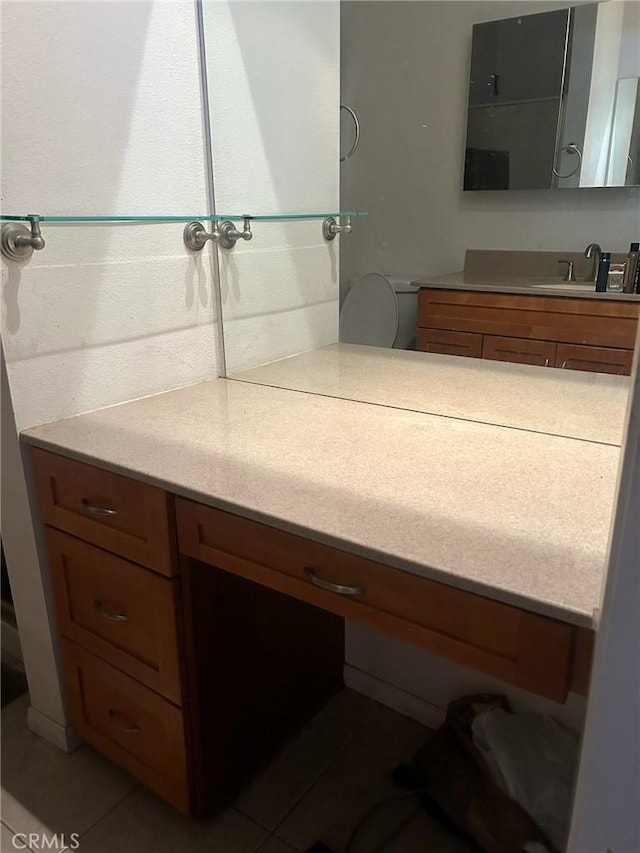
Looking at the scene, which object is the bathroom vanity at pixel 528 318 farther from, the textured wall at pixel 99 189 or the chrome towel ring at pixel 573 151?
the textured wall at pixel 99 189

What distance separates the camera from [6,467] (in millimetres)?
1298

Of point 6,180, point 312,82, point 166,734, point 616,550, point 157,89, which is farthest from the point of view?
point 312,82

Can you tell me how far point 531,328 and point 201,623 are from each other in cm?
87

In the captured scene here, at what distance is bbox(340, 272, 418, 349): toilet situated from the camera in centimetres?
135

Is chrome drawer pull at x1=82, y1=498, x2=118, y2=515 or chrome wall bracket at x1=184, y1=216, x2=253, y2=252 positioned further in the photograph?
chrome wall bracket at x1=184, y1=216, x2=253, y2=252

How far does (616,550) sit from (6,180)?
116 centimetres

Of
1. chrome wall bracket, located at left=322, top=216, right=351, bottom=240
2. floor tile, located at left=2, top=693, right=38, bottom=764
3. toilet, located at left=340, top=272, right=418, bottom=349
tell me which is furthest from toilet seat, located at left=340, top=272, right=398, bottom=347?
floor tile, located at left=2, top=693, right=38, bottom=764

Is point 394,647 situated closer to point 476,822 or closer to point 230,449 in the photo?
point 476,822

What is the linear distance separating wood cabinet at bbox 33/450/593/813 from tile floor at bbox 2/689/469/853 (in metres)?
0.07

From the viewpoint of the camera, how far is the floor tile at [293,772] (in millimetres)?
1364

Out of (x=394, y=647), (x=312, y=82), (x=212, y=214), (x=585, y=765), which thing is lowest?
(x=394, y=647)

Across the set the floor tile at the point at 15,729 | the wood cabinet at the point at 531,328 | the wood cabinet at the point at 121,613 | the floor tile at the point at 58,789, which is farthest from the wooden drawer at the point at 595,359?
the floor tile at the point at 15,729

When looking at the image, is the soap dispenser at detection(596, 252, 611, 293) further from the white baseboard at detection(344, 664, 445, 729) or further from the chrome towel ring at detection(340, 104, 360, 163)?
the white baseboard at detection(344, 664, 445, 729)

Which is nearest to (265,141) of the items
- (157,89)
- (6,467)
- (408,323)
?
(157,89)
